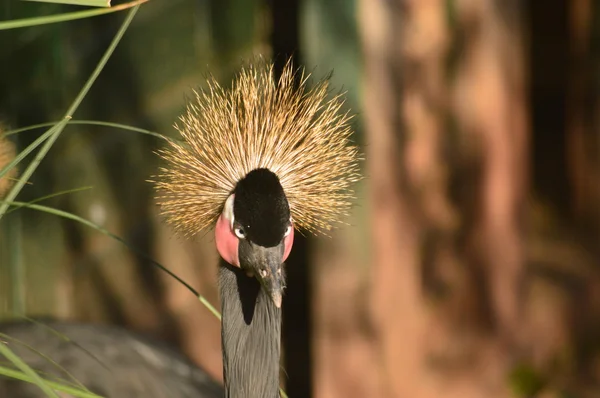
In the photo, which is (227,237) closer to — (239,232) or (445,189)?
(239,232)

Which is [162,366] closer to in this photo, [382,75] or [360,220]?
[360,220]

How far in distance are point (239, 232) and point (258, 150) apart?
4.5 inches

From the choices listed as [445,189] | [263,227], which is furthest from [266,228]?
[445,189]

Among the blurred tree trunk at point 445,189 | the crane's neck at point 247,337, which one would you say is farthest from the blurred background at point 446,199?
the crane's neck at point 247,337

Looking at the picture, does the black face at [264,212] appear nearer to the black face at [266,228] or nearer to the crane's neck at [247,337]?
the black face at [266,228]

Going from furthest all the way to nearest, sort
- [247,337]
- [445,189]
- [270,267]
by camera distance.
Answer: [445,189]
[247,337]
[270,267]

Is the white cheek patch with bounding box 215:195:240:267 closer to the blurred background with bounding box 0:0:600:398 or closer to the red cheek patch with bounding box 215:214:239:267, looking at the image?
the red cheek patch with bounding box 215:214:239:267

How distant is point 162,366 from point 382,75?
30.4 inches

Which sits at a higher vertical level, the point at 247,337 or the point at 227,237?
the point at 227,237

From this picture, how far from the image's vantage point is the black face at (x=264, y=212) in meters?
1.02

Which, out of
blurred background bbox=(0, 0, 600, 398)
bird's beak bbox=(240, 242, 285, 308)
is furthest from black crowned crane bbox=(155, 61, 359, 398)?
blurred background bbox=(0, 0, 600, 398)

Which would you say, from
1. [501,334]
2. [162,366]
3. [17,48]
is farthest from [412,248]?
[17,48]

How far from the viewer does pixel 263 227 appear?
1.02 m

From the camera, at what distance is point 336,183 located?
1.15 metres
